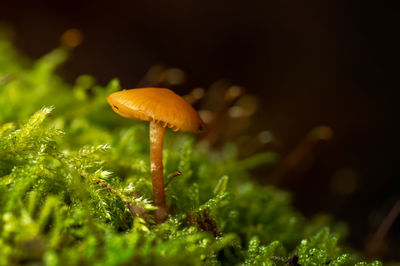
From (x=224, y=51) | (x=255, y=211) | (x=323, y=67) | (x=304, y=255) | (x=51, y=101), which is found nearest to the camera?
(x=304, y=255)

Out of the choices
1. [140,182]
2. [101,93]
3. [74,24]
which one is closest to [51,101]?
[101,93]

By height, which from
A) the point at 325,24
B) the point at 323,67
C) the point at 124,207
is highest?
the point at 325,24

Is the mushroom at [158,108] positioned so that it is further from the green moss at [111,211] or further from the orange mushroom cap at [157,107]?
the green moss at [111,211]

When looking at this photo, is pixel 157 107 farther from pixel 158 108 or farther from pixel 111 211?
pixel 111 211

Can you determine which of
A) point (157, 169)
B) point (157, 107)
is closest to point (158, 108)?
point (157, 107)

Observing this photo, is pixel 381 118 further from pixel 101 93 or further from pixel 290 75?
pixel 101 93

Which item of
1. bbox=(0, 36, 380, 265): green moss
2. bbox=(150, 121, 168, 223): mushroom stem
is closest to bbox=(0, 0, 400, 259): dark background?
bbox=(0, 36, 380, 265): green moss

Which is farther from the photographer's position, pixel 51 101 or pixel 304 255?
pixel 51 101
